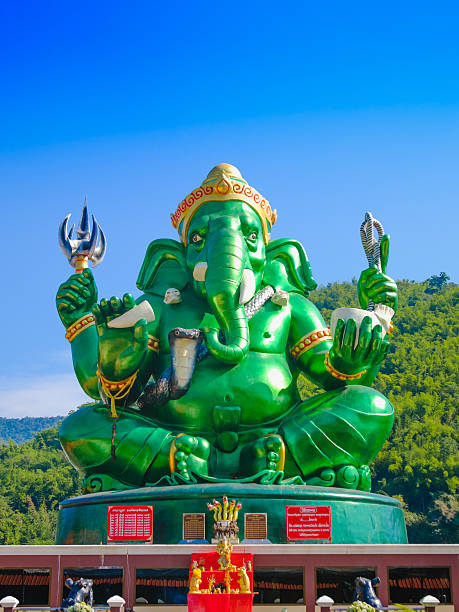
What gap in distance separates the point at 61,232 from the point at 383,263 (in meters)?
4.66

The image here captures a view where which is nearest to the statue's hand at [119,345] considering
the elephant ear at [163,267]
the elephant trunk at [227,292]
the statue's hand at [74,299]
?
the elephant trunk at [227,292]

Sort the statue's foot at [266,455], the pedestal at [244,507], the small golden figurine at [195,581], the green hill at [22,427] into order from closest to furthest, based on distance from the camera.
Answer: the small golden figurine at [195,581], the pedestal at [244,507], the statue's foot at [266,455], the green hill at [22,427]

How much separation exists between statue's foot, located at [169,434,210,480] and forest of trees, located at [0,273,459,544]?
1594cm

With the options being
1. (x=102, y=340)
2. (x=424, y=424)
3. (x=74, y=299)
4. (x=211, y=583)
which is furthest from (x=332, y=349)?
(x=424, y=424)

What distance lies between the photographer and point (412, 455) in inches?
1205

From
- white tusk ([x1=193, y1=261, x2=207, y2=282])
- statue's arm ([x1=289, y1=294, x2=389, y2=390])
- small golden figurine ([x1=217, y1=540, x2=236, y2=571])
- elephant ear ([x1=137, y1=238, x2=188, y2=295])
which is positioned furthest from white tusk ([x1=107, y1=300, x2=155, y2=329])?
small golden figurine ([x1=217, y1=540, x2=236, y2=571])

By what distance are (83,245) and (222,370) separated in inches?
120

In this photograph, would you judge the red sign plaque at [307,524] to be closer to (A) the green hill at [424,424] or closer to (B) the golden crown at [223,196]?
(B) the golden crown at [223,196]

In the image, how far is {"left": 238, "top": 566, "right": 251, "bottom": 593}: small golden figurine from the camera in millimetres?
8609

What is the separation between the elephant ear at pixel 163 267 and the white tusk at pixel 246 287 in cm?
100

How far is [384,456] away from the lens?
102ft

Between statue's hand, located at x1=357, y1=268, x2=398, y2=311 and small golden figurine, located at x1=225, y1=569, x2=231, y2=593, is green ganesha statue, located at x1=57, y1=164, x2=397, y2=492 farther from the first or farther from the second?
small golden figurine, located at x1=225, y1=569, x2=231, y2=593

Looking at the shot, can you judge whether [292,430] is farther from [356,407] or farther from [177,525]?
[177,525]

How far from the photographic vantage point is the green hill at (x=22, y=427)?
172 m
